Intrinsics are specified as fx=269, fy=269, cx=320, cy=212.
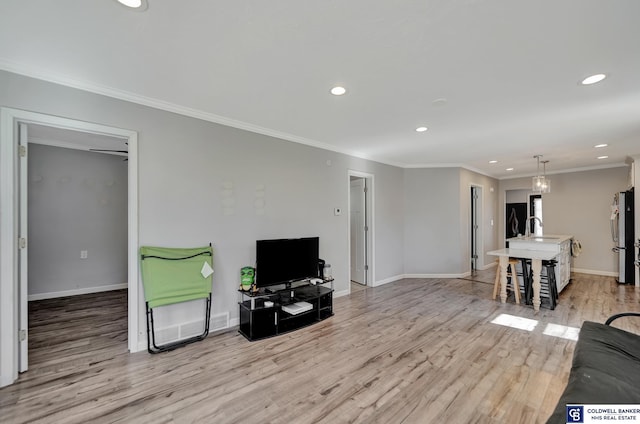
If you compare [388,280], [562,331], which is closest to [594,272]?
[562,331]

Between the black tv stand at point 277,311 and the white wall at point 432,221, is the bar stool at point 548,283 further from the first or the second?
the black tv stand at point 277,311

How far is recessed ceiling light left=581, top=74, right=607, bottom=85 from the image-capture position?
7.53ft

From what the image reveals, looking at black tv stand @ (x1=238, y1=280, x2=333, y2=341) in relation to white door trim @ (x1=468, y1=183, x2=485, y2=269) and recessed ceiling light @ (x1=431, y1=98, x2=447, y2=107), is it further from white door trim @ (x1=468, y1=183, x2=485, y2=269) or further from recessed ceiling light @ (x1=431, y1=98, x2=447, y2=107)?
white door trim @ (x1=468, y1=183, x2=485, y2=269)

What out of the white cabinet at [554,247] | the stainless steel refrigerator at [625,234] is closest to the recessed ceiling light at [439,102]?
the white cabinet at [554,247]

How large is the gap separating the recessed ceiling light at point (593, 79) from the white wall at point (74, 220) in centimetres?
→ 677

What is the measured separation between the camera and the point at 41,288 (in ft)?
14.6

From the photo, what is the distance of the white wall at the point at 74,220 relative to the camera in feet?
14.5

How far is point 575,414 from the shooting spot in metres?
1.19

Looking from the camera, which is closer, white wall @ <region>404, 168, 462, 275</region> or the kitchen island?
the kitchen island

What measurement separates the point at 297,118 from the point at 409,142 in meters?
2.01

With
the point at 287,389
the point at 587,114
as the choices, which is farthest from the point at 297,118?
the point at 587,114

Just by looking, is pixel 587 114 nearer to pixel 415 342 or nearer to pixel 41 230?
pixel 415 342

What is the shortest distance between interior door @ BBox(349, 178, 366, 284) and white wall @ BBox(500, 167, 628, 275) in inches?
208

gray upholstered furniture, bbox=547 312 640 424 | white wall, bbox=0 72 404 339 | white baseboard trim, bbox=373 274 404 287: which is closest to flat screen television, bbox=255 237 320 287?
white wall, bbox=0 72 404 339
